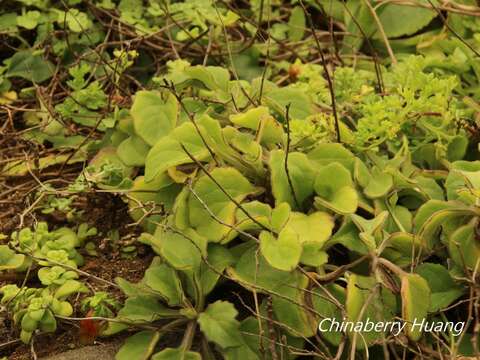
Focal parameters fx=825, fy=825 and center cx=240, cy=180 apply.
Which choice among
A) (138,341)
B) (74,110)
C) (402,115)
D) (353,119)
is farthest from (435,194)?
(74,110)

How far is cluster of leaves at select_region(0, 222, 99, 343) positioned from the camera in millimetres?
1924

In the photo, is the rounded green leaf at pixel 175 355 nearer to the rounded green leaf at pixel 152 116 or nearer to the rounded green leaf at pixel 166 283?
the rounded green leaf at pixel 166 283

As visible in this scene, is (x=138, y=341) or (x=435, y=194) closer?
(x=138, y=341)

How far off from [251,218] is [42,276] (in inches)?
21.5

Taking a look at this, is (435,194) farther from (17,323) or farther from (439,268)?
(17,323)

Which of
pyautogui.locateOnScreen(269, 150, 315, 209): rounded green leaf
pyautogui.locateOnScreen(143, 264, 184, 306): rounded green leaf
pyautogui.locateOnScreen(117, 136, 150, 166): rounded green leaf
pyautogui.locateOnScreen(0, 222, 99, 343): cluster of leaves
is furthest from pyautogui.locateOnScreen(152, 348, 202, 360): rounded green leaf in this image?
pyautogui.locateOnScreen(117, 136, 150, 166): rounded green leaf

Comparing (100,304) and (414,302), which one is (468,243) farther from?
(100,304)

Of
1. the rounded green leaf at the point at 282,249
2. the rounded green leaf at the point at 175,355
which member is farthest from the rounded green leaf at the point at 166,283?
the rounded green leaf at the point at 282,249

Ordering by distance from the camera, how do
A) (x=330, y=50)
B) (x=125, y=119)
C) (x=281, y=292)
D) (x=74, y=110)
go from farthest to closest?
(x=330, y=50) → (x=74, y=110) → (x=125, y=119) → (x=281, y=292)

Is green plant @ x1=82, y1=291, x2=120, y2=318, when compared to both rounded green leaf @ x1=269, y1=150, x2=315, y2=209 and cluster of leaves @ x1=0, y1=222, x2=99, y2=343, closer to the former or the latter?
cluster of leaves @ x1=0, y1=222, x2=99, y2=343

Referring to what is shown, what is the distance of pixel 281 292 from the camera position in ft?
5.97

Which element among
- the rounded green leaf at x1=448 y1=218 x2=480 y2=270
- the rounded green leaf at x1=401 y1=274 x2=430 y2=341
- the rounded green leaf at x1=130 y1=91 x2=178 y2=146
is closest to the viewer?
the rounded green leaf at x1=401 y1=274 x2=430 y2=341

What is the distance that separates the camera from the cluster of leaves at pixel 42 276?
6.31ft

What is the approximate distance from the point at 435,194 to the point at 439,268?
249 mm
